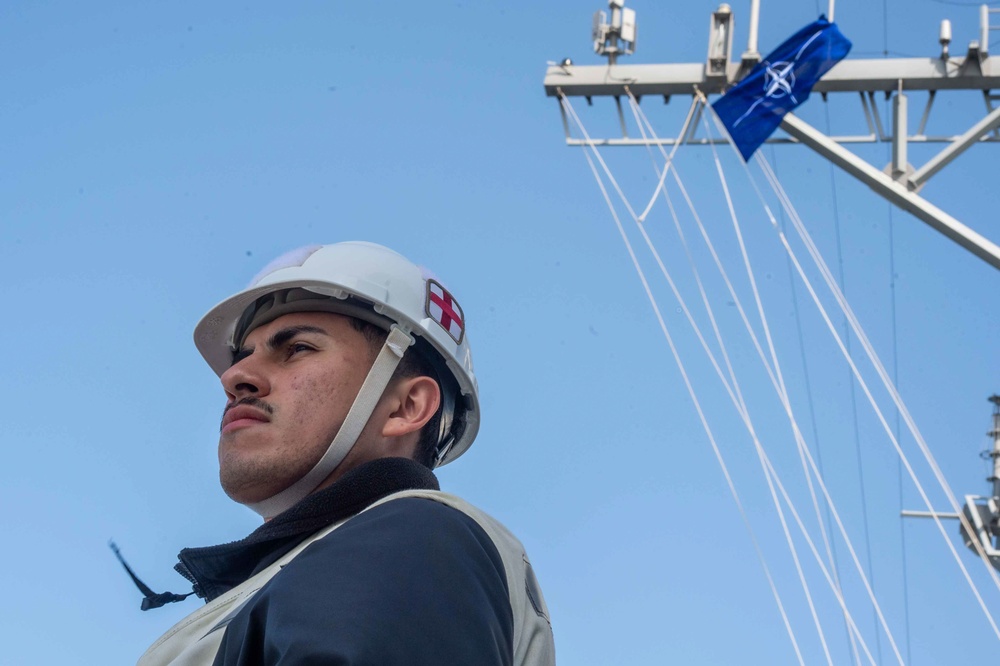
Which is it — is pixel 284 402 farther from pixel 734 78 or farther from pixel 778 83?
pixel 734 78

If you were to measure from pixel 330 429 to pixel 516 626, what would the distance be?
3.10 feet

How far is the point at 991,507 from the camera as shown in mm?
16641

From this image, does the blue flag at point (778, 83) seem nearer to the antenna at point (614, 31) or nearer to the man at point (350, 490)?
the antenna at point (614, 31)

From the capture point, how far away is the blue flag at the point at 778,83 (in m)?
12.0

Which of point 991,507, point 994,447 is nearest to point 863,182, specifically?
point 991,507

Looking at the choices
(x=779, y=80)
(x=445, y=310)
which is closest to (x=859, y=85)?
(x=779, y=80)

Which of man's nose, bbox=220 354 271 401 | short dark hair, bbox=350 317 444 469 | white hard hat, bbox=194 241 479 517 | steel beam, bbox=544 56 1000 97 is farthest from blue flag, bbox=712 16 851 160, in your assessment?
man's nose, bbox=220 354 271 401

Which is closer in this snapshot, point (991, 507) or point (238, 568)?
point (238, 568)

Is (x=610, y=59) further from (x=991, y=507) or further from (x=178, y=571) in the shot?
(x=178, y=571)

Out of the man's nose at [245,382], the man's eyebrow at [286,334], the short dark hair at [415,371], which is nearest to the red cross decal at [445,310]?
the short dark hair at [415,371]

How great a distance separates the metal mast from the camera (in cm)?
1140

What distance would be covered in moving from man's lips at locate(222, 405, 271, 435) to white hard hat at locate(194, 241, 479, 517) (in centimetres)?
46

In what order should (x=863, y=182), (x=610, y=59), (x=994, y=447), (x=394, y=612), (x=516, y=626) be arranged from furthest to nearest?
(x=994, y=447)
(x=610, y=59)
(x=863, y=182)
(x=516, y=626)
(x=394, y=612)

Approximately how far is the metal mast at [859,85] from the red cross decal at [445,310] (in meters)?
7.58
